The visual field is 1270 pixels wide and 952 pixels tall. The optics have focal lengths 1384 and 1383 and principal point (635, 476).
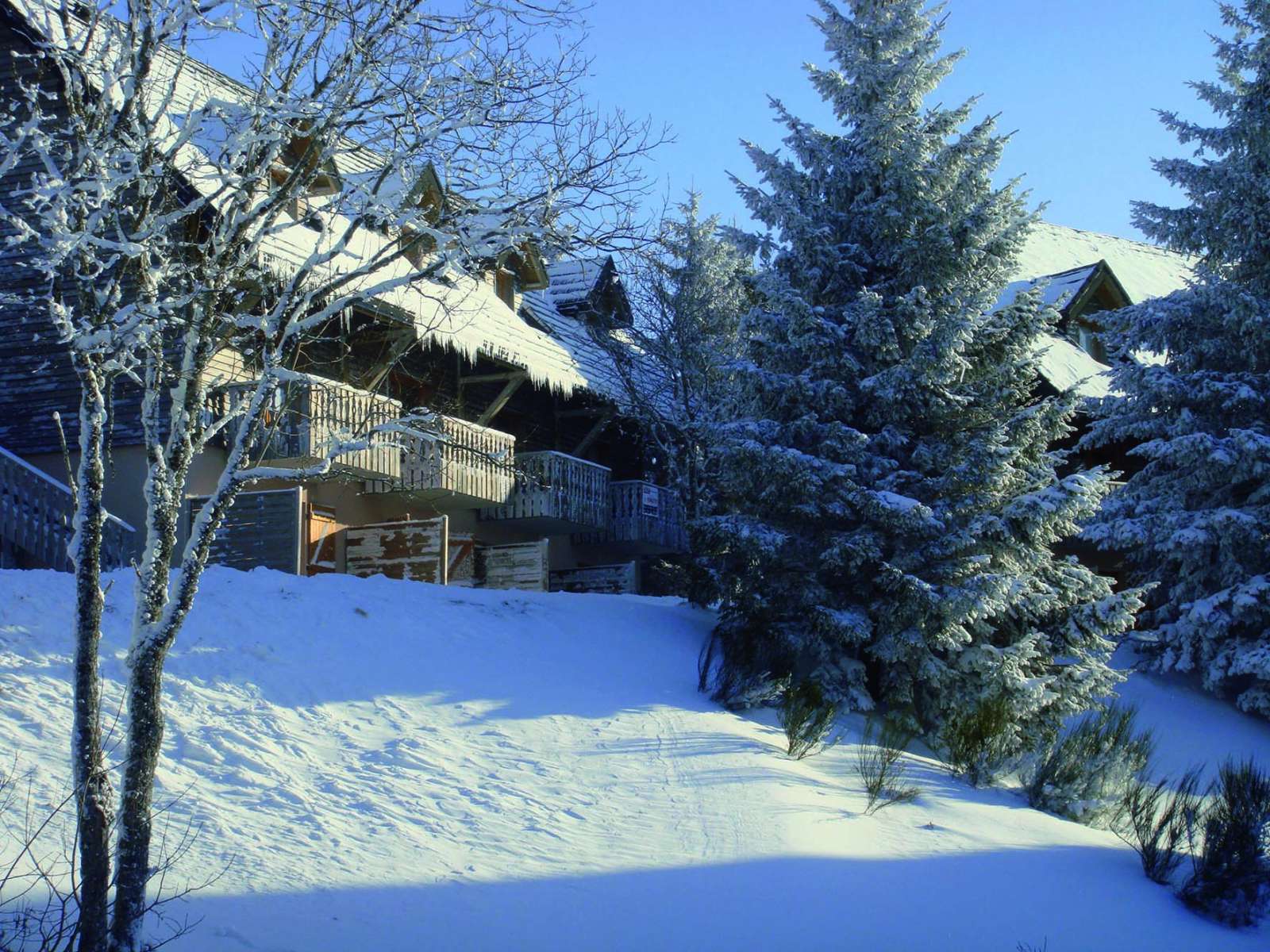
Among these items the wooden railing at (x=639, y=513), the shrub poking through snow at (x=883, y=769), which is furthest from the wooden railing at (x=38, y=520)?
the wooden railing at (x=639, y=513)

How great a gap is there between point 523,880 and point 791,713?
483cm

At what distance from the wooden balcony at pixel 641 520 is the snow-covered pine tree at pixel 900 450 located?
8.57m

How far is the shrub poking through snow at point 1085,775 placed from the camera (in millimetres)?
12141

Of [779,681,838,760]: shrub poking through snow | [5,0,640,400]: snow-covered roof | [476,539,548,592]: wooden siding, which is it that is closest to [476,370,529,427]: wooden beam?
[5,0,640,400]: snow-covered roof

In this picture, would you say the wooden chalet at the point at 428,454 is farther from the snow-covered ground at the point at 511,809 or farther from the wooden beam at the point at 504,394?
the snow-covered ground at the point at 511,809

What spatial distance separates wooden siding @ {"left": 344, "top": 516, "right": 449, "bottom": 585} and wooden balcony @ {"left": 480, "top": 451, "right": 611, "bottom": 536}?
4.88 m

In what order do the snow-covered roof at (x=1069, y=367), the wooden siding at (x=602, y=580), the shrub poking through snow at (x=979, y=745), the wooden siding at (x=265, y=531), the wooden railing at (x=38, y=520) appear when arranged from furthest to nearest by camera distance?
the wooden siding at (x=602, y=580)
the snow-covered roof at (x=1069, y=367)
the wooden siding at (x=265, y=531)
the wooden railing at (x=38, y=520)
the shrub poking through snow at (x=979, y=745)

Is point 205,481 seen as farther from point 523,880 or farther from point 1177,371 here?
point 1177,371

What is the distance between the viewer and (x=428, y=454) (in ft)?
65.9

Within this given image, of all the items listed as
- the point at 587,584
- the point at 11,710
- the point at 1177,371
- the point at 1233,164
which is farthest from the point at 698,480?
the point at 11,710

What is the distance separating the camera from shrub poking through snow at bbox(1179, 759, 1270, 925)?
32.2ft

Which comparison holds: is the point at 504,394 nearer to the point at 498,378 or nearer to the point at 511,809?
the point at 498,378

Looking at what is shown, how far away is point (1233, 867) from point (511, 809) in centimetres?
522

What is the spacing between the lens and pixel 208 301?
6641 mm
